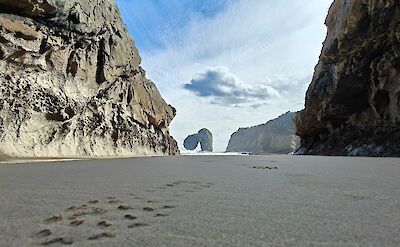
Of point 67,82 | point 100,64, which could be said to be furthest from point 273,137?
point 67,82

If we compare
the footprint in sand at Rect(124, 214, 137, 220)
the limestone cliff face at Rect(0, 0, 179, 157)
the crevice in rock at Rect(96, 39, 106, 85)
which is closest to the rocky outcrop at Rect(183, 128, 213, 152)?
the limestone cliff face at Rect(0, 0, 179, 157)

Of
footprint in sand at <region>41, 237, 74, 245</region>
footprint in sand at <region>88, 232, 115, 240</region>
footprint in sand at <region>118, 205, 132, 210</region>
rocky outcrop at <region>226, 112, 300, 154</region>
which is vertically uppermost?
rocky outcrop at <region>226, 112, 300, 154</region>

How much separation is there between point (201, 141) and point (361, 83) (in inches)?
4325

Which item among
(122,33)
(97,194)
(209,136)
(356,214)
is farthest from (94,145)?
(209,136)

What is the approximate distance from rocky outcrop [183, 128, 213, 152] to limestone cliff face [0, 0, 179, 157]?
4061 inches

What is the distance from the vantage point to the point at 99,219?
68.9 inches

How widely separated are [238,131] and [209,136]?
13561mm

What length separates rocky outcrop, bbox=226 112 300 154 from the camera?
303ft

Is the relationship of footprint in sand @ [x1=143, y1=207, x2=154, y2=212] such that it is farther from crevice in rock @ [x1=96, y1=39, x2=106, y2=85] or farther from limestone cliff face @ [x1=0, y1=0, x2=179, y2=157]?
crevice in rock @ [x1=96, y1=39, x2=106, y2=85]

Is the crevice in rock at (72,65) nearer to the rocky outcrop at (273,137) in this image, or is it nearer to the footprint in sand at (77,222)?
the footprint in sand at (77,222)

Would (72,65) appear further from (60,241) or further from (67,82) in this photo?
(60,241)

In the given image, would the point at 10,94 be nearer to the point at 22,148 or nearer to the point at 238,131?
the point at 22,148

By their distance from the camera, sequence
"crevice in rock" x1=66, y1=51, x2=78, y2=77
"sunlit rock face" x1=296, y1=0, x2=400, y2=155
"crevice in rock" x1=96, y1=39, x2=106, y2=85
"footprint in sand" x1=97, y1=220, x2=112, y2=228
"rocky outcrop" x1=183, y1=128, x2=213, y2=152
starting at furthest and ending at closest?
"rocky outcrop" x1=183, y1=128, x2=213, y2=152 < "crevice in rock" x1=96, y1=39, x2=106, y2=85 < "crevice in rock" x1=66, y1=51, x2=78, y2=77 < "sunlit rock face" x1=296, y1=0, x2=400, y2=155 < "footprint in sand" x1=97, y1=220, x2=112, y2=228

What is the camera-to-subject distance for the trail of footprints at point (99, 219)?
1408 millimetres
